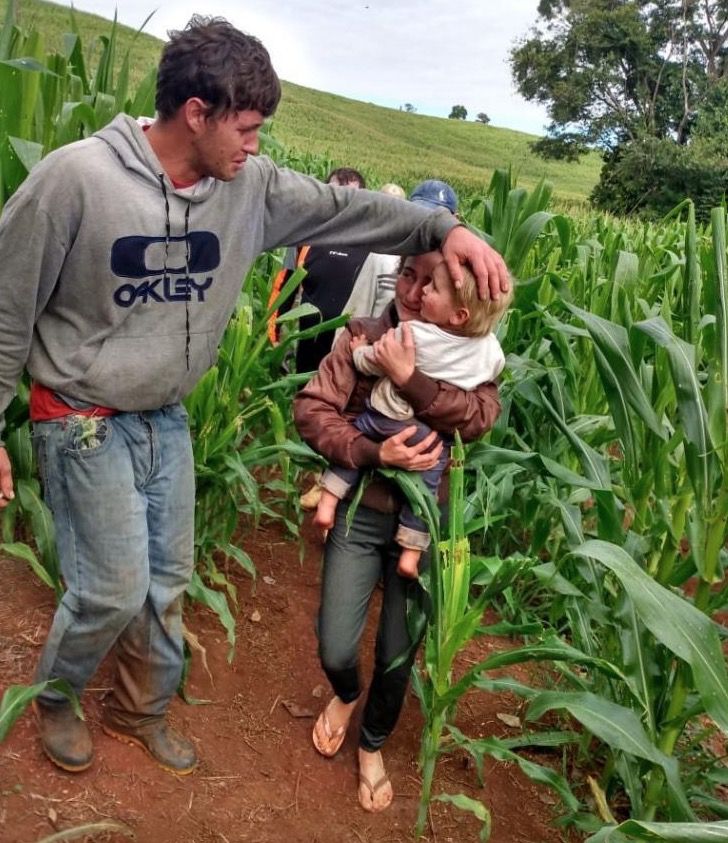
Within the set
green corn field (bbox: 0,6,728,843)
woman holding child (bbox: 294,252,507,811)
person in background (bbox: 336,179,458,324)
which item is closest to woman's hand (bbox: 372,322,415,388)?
woman holding child (bbox: 294,252,507,811)

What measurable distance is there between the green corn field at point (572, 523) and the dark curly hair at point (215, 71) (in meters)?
0.40

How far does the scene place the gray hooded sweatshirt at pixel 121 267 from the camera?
5.33 feet

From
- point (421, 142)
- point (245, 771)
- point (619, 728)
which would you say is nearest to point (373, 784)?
point (245, 771)

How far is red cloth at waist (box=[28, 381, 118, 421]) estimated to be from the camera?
5.94 ft

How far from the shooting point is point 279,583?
Result: 126 inches

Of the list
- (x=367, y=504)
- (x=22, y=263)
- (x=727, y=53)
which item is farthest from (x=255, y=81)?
(x=727, y=53)

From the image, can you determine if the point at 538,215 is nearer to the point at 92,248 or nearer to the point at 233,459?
the point at 233,459

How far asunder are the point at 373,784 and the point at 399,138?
42.4 metres

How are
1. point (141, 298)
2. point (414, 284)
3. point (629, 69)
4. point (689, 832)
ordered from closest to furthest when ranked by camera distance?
point (689, 832), point (141, 298), point (414, 284), point (629, 69)

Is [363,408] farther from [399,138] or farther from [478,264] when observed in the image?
[399,138]

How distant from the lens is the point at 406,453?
1.96 metres

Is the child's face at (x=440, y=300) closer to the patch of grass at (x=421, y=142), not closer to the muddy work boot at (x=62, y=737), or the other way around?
the muddy work boot at (x=62, y=737)

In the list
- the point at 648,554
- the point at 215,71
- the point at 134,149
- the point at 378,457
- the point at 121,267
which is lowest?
the point at 648,554

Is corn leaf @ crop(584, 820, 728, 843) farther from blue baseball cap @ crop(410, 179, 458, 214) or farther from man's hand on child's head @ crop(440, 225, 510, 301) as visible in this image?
blue baseball cap @ crop(410, 179, 458, 214)
